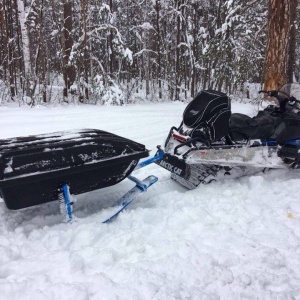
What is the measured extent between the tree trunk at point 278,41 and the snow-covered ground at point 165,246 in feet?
11.6

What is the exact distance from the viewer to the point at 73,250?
2406 millimetres

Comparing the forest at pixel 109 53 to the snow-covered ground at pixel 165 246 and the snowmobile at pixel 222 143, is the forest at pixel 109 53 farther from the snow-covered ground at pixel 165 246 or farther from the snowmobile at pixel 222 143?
the snow-covered ground at pixel 165 246

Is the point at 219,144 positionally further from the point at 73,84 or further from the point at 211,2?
the point at 211,2

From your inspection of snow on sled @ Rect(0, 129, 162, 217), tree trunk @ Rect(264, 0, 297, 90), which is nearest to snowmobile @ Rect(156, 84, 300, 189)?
snow on sled @ Rect(0, 129, 162, 217)

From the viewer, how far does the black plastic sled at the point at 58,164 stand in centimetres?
251

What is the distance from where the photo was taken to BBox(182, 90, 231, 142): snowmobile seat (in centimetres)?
358

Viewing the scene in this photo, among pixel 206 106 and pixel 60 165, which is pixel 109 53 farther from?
pixel 60 165

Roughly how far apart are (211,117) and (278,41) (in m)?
3.94

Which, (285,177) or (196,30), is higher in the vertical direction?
(196,30)

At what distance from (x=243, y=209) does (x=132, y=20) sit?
62.1 feet

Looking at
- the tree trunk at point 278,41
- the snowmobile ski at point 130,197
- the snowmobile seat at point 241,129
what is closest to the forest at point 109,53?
the tree trunk at point 278,41

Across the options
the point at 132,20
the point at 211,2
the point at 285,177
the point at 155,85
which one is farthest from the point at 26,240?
the point at 132,20

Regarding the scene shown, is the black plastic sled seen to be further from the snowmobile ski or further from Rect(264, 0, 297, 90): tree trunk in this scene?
Rect(264, 0, 297, 90): tree trunk

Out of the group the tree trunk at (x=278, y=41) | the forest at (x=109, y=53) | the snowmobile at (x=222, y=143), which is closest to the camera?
the snowmobile at (x=222, y=143)
